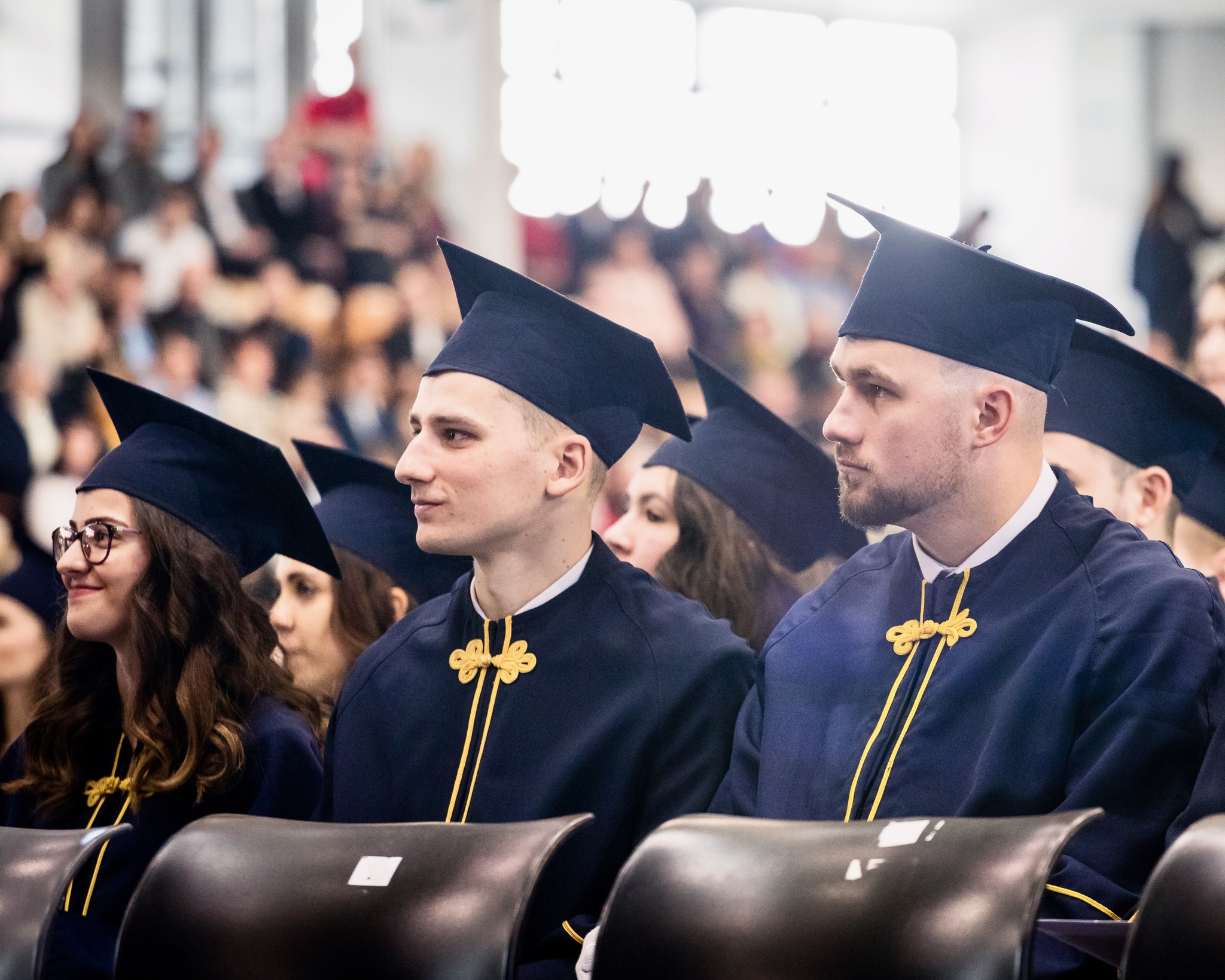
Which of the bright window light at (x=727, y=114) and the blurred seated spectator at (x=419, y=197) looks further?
the bright window light at (x=727, y=114)

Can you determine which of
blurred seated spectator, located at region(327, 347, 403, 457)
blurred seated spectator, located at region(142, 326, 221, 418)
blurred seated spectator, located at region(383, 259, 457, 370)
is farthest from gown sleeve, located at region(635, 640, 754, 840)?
blurred seated spectator, located at region(383, 259, 457, 370)

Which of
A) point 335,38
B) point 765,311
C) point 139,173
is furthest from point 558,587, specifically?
point 765,311

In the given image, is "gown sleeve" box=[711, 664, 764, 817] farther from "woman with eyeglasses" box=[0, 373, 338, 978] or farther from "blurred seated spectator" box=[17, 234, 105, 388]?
"blurred seated spectator" box=[17, 234, 105, 388]

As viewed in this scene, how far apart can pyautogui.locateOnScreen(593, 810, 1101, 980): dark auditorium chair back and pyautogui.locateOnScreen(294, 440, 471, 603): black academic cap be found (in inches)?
86.4

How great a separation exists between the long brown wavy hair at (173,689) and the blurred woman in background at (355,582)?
694 millimetres

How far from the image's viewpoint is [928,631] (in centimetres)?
257

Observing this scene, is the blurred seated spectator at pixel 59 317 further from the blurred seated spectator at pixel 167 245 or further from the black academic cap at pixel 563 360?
the black academic cap at pixel 563 360

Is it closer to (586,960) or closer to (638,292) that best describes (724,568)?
(586,960)

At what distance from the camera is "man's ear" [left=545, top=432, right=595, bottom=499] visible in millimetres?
2928

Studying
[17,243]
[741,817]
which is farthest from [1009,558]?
[17,243]

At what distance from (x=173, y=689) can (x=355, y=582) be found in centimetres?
99

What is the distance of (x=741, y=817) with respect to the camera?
215cm

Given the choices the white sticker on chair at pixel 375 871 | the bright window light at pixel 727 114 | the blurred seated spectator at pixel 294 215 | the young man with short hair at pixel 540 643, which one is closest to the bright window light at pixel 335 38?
the bright window light at pixel 727 114

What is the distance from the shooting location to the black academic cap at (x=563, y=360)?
9.67 feet
